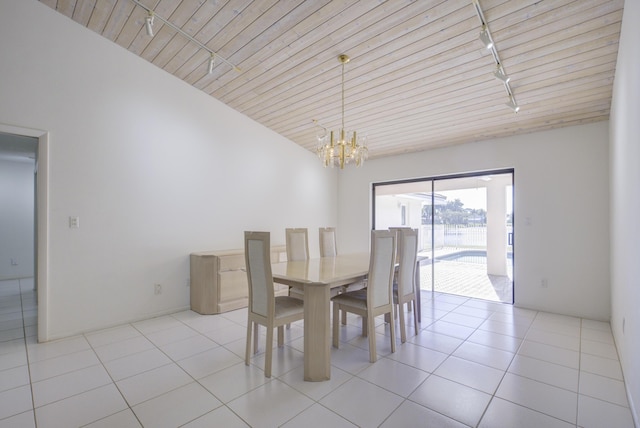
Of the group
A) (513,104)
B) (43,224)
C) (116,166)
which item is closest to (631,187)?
(513,104)

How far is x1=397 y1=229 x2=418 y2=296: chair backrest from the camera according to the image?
3123 millimetres

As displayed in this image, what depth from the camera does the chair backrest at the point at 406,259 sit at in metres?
3.12

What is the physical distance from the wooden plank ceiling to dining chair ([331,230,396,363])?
6.36ft

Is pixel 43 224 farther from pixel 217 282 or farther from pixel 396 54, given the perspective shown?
pixel 396 54

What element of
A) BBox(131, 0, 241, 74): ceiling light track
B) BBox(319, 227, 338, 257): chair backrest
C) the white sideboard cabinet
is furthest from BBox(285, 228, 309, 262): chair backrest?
BBox(131, 0, 241, 74): ceiling light track

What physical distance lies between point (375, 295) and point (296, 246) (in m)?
1.40

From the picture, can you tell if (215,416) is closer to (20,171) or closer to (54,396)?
(54,396)

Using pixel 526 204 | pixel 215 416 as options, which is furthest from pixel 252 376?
pixel 526 204

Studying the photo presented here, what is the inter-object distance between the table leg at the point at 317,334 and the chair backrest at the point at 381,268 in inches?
21.2

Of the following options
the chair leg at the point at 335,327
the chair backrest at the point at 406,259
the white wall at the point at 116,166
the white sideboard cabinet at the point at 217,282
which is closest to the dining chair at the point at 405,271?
the chair backrest at the point at 406,259

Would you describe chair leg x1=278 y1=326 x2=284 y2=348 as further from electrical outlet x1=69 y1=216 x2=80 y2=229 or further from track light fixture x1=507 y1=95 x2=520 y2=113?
track light fixture x1=507 y1=95 x2=520 y2=113

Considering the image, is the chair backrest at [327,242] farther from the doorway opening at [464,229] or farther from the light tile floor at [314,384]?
the doorway opening at [464,229]

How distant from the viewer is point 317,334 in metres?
2.31

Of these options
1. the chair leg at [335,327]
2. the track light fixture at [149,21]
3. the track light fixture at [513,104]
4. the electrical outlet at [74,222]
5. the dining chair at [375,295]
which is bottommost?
the chair leg at [335,327]
